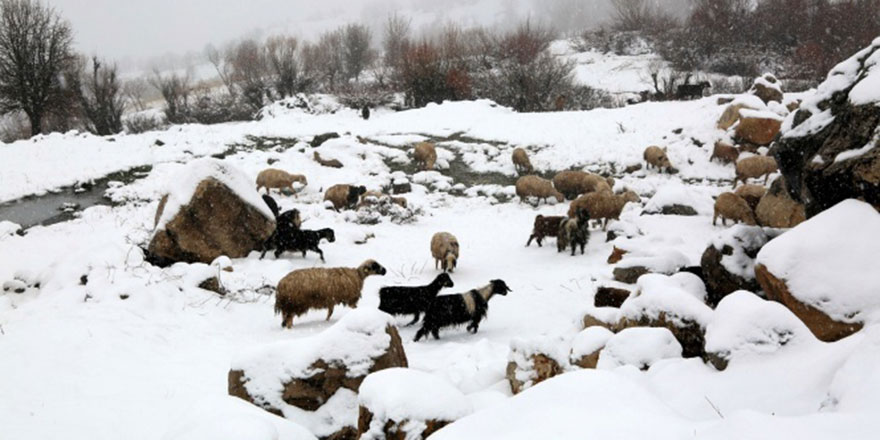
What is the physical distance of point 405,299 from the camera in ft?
23.6

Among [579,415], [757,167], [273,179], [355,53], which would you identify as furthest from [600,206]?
[355,53]

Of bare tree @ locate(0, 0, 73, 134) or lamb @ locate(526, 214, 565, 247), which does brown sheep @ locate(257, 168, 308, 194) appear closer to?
lamb @ locate(526, 214, 565, 247)

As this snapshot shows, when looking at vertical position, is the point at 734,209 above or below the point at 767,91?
below

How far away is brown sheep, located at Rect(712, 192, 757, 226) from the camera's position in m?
9.85

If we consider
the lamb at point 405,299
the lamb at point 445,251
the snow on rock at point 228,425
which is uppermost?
the snow on rock at point 228,425

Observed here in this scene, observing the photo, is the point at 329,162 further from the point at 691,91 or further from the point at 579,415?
the point at 691,91

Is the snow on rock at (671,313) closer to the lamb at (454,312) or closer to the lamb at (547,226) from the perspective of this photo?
the lamb at (454,312)

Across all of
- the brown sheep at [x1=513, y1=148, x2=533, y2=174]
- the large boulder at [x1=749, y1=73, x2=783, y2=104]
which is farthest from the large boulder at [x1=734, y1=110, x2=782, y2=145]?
the brown sheep at [x1=513, y1=148, x2=533, y2=174]

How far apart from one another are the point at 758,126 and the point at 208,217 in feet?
56.1

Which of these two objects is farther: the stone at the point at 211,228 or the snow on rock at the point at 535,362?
the stone at the point at 211,228

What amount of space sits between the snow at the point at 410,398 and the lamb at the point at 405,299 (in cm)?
369

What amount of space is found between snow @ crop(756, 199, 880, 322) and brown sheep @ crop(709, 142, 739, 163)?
1395 cm

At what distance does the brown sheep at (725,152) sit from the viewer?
16188 mm

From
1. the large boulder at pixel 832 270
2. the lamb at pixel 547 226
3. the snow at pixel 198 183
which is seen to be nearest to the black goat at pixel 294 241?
the snow at pixel 198 183
